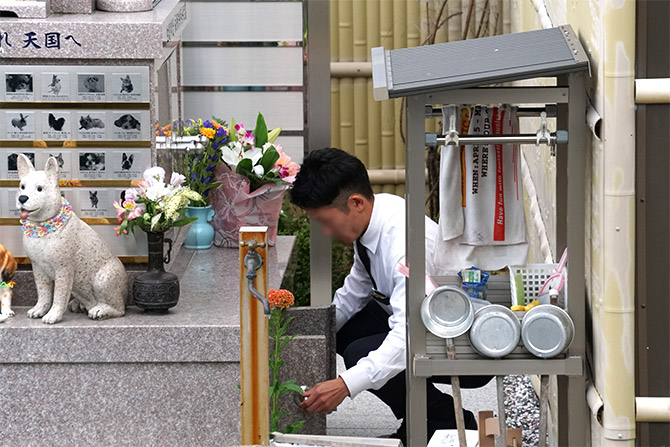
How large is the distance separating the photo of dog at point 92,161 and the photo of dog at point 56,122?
0.13 metres

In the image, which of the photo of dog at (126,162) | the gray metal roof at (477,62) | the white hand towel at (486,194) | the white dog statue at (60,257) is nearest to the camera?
the gray metal roof at (477,62)

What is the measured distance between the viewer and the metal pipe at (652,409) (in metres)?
2.73

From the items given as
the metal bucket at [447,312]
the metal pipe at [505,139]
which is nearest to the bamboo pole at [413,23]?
the metal pipe at [505,139]

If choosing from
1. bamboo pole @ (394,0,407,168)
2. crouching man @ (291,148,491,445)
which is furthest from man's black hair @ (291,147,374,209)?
bamboo pole @ (394,0,407,168)

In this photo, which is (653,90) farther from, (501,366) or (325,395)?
(325,395)

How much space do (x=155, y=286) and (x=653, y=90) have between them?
Answer: 6.46ft

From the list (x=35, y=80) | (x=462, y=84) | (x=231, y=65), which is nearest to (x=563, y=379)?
(x=462, y=84)

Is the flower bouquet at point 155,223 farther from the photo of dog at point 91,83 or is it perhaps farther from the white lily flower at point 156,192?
the photo of dog at point 91,83

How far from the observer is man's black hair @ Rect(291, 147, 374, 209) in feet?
12.8

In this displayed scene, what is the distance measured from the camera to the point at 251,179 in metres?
4.75

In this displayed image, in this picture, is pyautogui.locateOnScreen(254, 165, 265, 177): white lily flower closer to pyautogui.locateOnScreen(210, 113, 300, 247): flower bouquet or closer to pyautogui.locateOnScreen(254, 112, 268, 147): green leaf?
pyautogui.locateOnScreen(210, 113, 300, 247): flower bouquet

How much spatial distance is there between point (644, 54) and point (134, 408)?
2.17 m

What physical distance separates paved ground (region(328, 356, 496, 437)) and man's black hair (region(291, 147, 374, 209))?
1.12 metres

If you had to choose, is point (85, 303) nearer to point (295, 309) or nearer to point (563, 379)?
point (295, 309)
